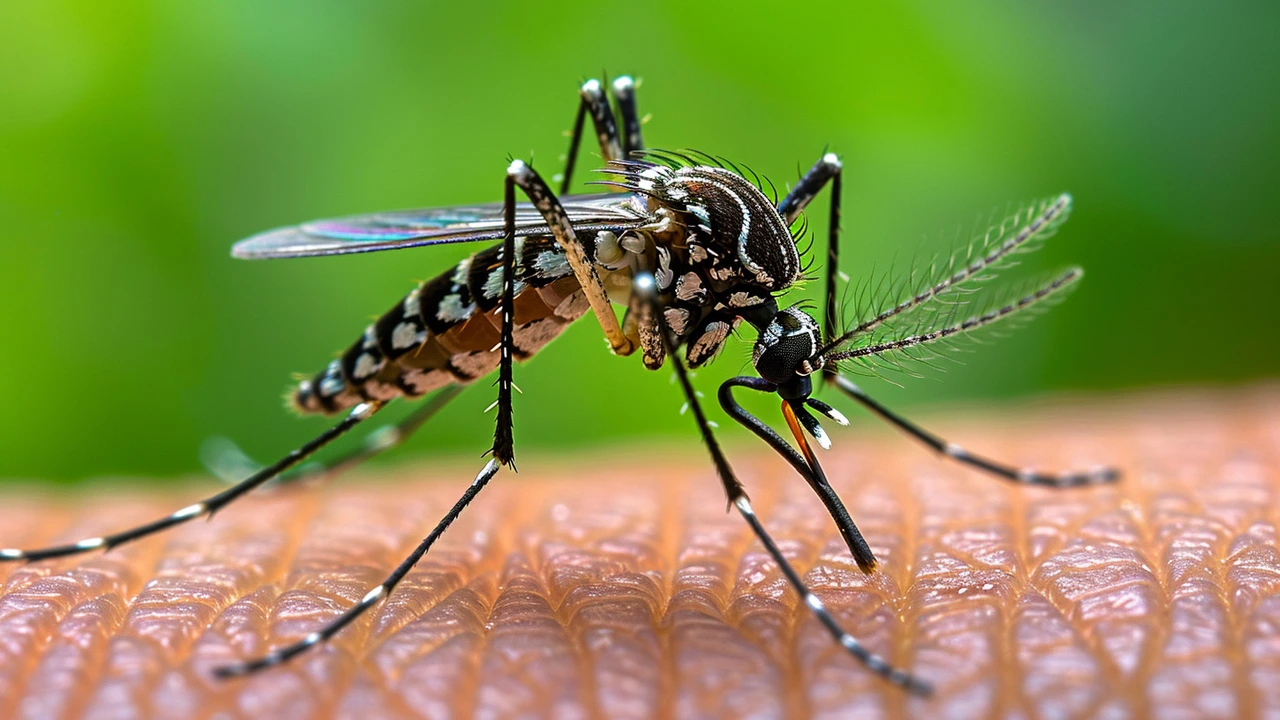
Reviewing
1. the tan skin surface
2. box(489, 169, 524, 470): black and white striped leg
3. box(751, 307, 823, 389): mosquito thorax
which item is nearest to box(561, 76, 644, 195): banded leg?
box(489, 169, 524, 470): black and white striped leg

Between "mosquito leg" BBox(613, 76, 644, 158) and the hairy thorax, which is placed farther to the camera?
"mosquito leg" BBox(613, 76, 644, 158)

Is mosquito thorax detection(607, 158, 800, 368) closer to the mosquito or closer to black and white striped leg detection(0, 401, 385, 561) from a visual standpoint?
the mosquito

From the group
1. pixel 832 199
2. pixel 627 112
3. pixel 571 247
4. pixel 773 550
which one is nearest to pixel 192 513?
pixel 571 247

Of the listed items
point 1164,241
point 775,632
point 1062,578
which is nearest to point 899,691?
point 775,632

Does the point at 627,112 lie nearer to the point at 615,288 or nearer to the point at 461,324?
the point at 615,288

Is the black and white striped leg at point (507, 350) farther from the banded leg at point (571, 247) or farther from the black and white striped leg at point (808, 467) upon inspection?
the black and white striped leg at point (808, 467)

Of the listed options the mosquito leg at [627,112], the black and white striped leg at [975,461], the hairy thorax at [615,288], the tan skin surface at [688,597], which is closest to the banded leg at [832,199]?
the black and white striped leg at [975,461]
